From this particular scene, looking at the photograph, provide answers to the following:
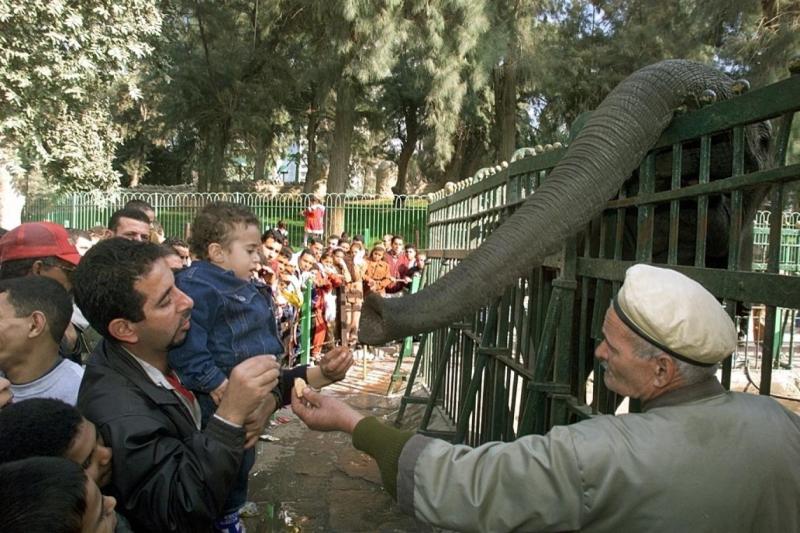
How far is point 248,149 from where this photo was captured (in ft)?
99.6

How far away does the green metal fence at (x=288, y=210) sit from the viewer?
17.5m

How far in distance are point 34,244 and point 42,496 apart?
→ 2.25 meters

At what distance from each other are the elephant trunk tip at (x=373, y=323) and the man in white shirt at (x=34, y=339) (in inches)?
39.4

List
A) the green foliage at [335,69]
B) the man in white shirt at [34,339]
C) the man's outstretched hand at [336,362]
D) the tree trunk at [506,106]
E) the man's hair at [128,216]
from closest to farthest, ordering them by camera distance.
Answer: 1. the man in white shirt at [34,339]
2. the man's outstretched hand at [336,362]
3. the man's hair at [128,216]
4. the green foliage at [335,69]
5. the tree trunk at [506,106]

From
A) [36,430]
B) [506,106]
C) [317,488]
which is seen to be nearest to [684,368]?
[36,430]

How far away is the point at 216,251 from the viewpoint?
3.21 m

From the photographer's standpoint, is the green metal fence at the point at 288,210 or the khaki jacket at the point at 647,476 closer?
the khaki jacket at the point at 647,476

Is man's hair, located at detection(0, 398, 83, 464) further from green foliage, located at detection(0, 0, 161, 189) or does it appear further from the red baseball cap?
green foliage, located at detection(0, 0, 161, 189)

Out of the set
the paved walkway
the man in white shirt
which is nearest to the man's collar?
the man in white shirt

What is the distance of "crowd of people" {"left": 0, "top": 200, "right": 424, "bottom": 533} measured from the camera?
1612 millimetres

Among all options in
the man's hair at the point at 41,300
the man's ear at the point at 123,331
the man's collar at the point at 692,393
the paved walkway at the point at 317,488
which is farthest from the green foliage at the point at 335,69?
the man's collar at the point at 692,393

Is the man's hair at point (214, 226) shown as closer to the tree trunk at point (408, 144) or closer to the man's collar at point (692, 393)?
the man's collar at point (692, 393)

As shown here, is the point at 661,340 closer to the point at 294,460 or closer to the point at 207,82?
the point at 294,460

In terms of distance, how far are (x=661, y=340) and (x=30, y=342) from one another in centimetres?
200
